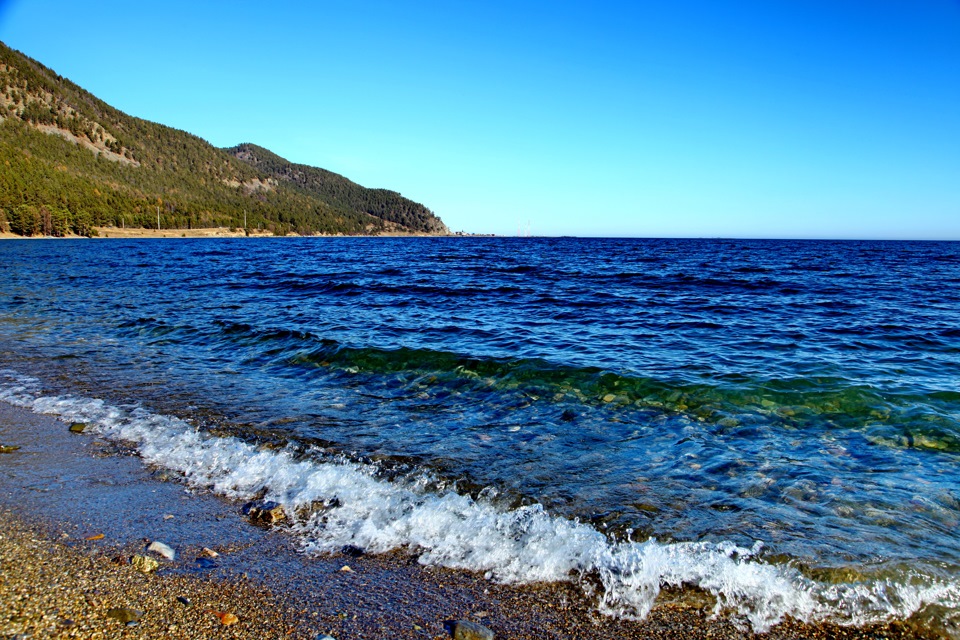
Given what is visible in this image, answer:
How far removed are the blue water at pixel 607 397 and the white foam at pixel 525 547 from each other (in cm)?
24

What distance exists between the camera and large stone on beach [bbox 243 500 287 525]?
4.70 m

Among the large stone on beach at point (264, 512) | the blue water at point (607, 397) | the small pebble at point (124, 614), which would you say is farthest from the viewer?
the blue water at point (607, 397)

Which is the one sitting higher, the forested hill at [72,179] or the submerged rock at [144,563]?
the forested hill at [72,179]

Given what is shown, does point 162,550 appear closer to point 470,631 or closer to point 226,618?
point 226,618

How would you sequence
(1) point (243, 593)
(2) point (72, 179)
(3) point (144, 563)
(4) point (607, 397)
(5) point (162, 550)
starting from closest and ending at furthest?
(1) point (243, 593), (3) point (144, 563), (5) point (162, 550), (4) point (607, 397), (2) point (72, 179)

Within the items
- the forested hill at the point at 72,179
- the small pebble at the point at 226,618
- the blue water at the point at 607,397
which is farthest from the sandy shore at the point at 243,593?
the forested hill at the point at 72,179

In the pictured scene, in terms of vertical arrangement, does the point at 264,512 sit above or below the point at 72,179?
below

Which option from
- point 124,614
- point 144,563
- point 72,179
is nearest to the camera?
point 124,614

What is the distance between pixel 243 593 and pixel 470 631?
61.5 inches

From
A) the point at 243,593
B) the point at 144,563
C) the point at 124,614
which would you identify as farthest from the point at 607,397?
the point at 124,614

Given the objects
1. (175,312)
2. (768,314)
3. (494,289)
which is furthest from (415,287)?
(768,314)

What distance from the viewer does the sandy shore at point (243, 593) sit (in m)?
3.20

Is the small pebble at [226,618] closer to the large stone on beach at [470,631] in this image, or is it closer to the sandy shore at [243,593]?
the sandy shore at [243,593]

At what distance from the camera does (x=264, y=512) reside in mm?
4809
